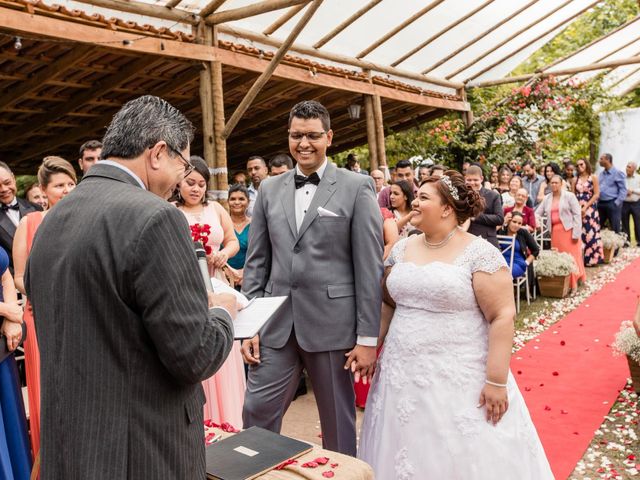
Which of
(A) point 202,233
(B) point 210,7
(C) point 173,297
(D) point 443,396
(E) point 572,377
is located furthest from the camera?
(B) point 210,7

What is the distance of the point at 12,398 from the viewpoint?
3.12m

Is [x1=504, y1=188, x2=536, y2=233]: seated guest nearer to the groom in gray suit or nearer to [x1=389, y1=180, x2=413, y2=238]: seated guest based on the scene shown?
[x1=389, y1=180, x2=413, y2=238]: seated guest

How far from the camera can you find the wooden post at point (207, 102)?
7.10m

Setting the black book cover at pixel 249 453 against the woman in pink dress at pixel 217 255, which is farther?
the woman in pink dress at pixel 217 255

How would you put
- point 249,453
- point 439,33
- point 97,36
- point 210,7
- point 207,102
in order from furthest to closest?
point 439,33 → point 207,102 → point 210,7 → point 97,36 → point 249,453

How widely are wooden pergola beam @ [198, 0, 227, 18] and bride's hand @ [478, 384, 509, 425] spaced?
5.77 m

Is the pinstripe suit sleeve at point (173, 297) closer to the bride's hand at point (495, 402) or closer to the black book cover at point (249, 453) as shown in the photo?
the black book cover at point (249, 453)

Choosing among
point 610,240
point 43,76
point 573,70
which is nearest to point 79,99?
point 43,76

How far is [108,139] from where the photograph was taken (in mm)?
1570

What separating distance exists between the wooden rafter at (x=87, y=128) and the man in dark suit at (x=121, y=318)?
707 cm

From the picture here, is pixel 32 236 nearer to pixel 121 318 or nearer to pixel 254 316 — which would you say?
pixel 254 316

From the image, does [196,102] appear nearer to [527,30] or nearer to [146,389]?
[527,30]

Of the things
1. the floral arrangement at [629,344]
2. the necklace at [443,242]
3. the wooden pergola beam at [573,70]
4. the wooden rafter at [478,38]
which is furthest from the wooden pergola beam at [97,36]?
the wooden pergola beam at [573,70]

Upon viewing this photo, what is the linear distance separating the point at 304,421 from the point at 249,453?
8.72 feet
